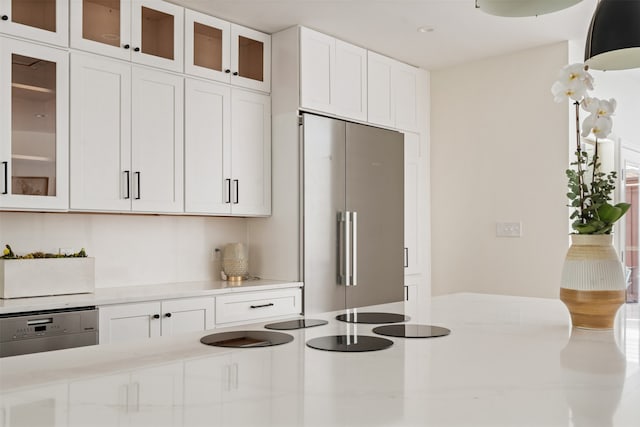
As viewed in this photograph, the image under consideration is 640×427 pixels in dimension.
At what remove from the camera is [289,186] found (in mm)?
3875

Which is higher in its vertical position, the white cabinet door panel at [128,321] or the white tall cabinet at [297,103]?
the white tall cabinet at [297,103]

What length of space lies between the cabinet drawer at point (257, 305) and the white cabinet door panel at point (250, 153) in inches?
22.1

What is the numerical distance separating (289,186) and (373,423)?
3068 millimetres

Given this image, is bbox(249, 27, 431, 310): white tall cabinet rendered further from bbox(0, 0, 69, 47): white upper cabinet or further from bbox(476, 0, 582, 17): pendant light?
bbox(476, 0, 582, 17): pendant light

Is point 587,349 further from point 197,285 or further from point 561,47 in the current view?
point 561,47

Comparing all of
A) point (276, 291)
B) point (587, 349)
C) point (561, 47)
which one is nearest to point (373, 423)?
point (587, 349)

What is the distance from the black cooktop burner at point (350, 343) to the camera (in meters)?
1.37

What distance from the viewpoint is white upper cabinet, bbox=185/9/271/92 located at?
11.7 feet

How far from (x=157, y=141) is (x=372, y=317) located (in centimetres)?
203

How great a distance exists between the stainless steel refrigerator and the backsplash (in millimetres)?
615

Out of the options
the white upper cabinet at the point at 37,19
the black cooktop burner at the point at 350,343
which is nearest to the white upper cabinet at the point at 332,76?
the white upper cabinet at the point at 37,19

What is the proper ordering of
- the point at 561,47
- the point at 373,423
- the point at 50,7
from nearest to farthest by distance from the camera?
the point at 373,423 → the point at 50,7 → the point at 561,47

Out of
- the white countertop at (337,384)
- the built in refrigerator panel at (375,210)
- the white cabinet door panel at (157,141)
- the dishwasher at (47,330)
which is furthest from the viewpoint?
the built in refrigerator panel at (375,210)

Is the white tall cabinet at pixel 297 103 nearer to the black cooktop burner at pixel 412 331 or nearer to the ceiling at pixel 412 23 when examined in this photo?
the ceiling at pixel 412 23
